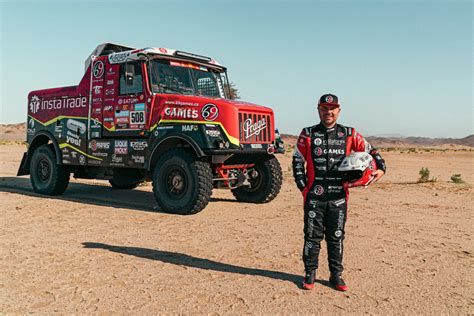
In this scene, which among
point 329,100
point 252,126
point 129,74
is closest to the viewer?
point 329,100

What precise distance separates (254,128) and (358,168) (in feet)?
14.5

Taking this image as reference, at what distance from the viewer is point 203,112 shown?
8.12 m

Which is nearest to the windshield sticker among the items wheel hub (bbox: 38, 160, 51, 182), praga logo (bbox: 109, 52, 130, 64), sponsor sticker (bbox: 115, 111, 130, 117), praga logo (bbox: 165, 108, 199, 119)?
praga logo (bbox: 109, 52, 130, 64)

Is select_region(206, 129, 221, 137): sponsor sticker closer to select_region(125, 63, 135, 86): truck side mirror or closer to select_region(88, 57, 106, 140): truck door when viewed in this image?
select_region(125, 63, 135, 86): truck side mirror

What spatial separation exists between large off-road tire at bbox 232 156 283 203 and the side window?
2937mm

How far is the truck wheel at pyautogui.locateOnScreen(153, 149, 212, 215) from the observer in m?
8.15

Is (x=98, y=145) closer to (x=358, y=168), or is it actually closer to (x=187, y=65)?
(x=187, y=65)

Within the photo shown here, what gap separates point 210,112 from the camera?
26.6 ft

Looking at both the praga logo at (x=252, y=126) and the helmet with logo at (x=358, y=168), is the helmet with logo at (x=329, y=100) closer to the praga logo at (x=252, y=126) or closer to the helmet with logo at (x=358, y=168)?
the helmet with logo at (x=358, y=168)

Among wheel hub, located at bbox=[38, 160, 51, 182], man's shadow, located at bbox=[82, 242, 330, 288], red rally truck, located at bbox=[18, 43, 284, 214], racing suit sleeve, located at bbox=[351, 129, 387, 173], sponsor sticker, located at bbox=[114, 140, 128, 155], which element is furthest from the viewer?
wheel hub, located at bbox=[38, 160, 51, 182]

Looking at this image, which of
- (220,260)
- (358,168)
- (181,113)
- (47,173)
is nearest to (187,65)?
(181,113)

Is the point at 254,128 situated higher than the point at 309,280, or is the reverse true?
the point at 254,128

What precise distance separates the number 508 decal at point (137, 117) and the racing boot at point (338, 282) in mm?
5382

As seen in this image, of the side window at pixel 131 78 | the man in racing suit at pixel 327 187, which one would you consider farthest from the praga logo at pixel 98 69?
the man in racing suit at pixel 327 187
